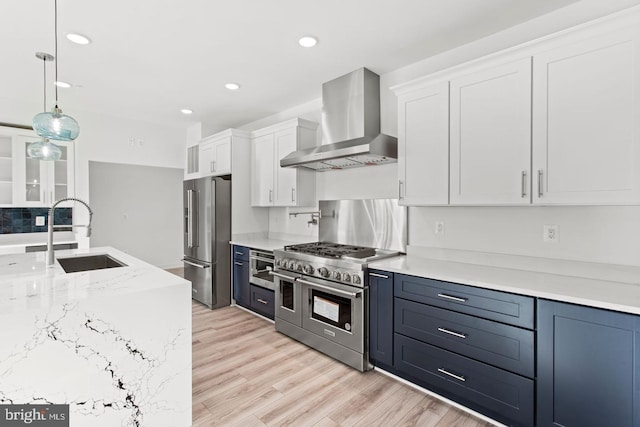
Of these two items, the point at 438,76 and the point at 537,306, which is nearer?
the point at 537,306

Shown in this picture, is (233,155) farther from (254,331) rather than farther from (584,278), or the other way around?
(584,278)

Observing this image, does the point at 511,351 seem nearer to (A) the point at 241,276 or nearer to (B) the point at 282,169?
(B) the point at 282,169

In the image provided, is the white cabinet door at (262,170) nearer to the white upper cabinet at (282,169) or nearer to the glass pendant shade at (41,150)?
the white upper cabinet at (282,169)

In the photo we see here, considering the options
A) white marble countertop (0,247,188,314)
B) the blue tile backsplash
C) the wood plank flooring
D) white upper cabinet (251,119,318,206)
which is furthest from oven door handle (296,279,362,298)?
the blue tile backsplash

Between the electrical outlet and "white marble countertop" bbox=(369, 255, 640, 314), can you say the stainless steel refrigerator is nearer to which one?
"white marble countertop" bbox=(369, 255, 640, 314)

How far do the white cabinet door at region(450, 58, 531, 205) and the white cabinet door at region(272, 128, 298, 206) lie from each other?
6.23 feet

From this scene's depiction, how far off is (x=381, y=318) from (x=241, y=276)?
2.14 metres

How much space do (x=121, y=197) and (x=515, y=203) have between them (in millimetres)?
6141

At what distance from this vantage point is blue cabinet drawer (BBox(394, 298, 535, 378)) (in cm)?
177

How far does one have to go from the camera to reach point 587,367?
5.14ft

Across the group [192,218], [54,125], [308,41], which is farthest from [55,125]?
[192,218]

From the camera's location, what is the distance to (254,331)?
3.36 meters

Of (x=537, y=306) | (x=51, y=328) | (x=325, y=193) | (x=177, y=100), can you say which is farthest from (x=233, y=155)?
(x=537, y=306)

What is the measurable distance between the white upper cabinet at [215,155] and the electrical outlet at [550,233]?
3.44 m
